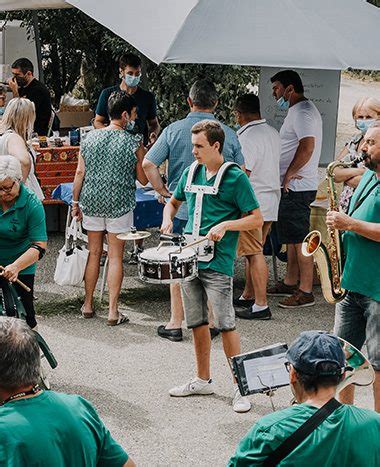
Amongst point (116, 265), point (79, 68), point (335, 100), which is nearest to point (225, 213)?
point (116, 265)

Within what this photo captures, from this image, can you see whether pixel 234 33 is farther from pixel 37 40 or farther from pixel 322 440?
pixel 37 40

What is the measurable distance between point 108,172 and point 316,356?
4.16 meters

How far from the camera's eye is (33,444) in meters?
3.11

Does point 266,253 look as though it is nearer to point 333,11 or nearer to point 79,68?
point 333,11

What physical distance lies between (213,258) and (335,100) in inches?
172

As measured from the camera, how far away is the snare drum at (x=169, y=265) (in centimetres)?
564

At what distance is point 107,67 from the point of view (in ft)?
49.0

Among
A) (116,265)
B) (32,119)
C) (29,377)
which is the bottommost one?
(116,265)

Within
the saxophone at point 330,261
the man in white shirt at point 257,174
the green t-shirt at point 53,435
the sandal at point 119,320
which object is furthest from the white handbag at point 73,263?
the green t-shirt at point 53,435

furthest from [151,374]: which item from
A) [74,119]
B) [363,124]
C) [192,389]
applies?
[74,119]

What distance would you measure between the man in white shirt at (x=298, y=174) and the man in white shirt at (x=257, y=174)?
0.30 meters

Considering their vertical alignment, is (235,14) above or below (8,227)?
above

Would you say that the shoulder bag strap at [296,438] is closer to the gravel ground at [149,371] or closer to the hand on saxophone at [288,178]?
the gravel ground at [149,371]

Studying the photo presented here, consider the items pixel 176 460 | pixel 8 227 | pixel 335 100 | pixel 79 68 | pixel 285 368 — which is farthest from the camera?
pixel 79 68
